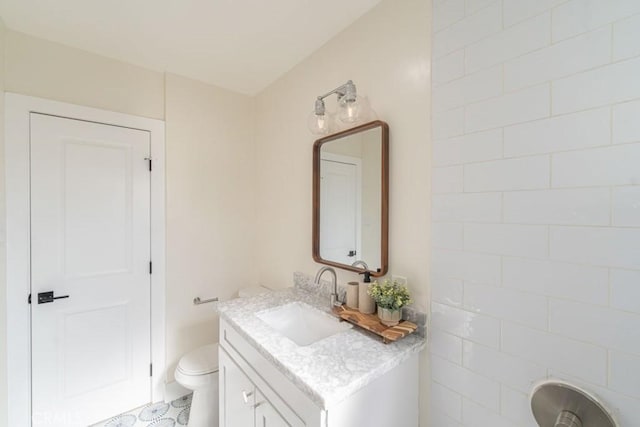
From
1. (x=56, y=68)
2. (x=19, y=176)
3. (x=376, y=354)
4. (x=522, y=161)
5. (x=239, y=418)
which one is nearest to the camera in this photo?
(x=522, y=161)

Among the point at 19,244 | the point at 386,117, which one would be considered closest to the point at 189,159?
the point at 19,244

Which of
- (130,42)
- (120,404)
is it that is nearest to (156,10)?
(130,42)

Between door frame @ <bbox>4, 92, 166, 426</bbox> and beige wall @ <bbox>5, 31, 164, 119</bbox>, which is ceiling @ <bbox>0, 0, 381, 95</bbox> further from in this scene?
door frame @ <bbox>4, 92, 166, 426</bbox>

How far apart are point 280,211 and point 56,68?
1.61 meters

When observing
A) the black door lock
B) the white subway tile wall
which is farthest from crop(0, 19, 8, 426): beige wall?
the white subway tile wall

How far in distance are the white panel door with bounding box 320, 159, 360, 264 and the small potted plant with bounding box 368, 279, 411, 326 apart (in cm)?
30

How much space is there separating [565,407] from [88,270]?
2.38m

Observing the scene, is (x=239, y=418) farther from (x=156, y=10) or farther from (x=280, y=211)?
(x=156, y=10)

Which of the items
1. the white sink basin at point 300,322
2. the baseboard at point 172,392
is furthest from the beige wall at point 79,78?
the baseboard at point 172,392

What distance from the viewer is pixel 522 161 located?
0.84 meters

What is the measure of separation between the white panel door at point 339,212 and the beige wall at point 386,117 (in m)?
0.13

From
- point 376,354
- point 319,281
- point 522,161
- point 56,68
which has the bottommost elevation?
point 376,354

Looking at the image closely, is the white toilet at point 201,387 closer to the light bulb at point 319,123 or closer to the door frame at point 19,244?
the door frame at point 19,244

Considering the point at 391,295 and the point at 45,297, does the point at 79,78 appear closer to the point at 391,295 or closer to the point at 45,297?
the point at 45,297
